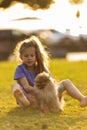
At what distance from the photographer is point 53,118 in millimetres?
4301

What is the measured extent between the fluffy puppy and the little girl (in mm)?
163

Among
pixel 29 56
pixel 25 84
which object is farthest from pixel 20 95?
pixel 29 56

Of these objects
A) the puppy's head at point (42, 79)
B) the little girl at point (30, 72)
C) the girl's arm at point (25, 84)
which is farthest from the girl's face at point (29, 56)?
the puppy's head at point (42, 79)

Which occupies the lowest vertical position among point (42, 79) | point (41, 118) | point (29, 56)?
point (41, 118)

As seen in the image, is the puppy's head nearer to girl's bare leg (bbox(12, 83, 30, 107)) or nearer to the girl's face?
girl's bare leg (bbox(12, 83, 30, 107))

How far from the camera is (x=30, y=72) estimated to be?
494 cm

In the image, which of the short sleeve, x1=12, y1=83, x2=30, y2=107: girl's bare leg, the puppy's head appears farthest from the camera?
the short sleeve

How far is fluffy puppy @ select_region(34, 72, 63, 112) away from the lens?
14.6 feet

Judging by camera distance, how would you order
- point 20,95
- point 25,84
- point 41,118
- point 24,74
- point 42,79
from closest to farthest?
point 41,118, point 42,79, point 20,95, point 25,84, point 24,74

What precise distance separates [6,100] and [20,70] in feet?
3.33

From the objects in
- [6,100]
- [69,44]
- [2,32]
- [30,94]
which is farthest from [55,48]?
[30,94]

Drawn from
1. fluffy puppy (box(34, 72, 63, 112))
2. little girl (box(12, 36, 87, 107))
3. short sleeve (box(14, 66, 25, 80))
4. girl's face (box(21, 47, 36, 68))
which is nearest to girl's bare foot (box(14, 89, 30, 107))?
little girl (box(12, 36, 87, 107))

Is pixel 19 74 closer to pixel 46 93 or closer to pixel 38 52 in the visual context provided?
pixel 38 52

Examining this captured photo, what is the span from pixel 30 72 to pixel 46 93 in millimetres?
525
